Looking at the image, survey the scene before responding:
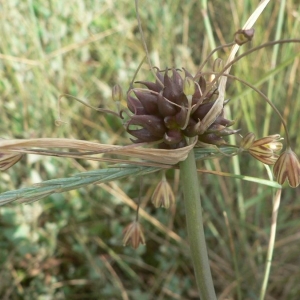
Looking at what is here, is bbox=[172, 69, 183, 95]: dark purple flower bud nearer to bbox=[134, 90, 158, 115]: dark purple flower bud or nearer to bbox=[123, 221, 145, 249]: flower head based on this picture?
bbox=[134, 90, 158, 115]: dark purple flower bud

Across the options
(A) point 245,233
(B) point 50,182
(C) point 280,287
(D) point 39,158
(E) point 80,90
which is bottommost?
(C) point 280,287

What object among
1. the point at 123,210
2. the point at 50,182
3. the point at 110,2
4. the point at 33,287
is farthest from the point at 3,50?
the point at 50,182

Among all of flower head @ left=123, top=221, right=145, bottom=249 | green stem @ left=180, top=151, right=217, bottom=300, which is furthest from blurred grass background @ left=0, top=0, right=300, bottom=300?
green stem @ left=180, top=151, right=217, bottom=300

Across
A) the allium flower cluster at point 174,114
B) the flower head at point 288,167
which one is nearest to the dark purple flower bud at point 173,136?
the allium flower cluster at point 174,114

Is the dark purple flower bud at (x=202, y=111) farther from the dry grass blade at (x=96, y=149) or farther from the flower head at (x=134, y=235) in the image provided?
the flower head at (x=134, y=235)

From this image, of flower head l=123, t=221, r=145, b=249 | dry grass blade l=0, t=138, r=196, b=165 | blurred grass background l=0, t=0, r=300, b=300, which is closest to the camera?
dry grass blade l=0, t=138, r=196, b=165

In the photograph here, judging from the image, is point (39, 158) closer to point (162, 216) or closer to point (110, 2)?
point (162, 216)
